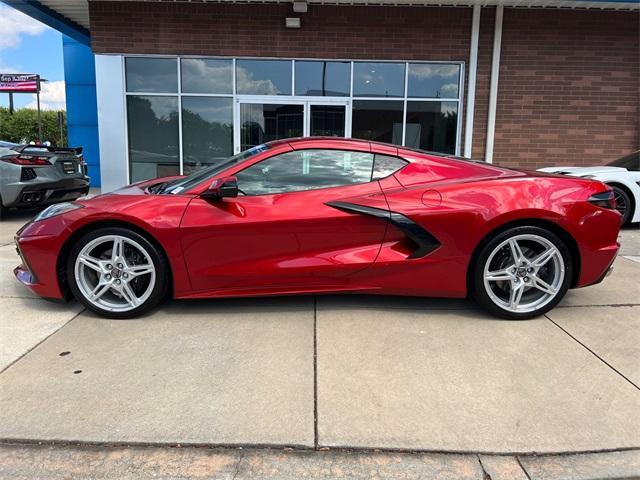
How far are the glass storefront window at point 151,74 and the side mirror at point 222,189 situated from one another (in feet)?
25.6

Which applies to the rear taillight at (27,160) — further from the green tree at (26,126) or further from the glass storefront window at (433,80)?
the green tree at (26,126)

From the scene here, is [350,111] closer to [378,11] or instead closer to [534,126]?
[378,11]

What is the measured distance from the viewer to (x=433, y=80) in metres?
10.5

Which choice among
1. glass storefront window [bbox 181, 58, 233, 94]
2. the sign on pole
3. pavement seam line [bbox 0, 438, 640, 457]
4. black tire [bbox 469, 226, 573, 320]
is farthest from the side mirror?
the sign on pole

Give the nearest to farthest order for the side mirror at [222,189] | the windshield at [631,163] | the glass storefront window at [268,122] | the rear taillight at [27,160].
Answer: the side mirror at [222,189] → the rear taillight at [27,160] → the windshield at [631,163] → the glass storefront window at [268,122]

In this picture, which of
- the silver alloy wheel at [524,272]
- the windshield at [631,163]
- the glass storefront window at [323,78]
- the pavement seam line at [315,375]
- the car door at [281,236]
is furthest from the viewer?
the glass storefront window at [323,78]

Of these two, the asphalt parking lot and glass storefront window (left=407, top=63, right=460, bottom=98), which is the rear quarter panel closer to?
the asphalt parking lot

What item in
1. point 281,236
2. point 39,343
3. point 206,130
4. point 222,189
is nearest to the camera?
point 39,343

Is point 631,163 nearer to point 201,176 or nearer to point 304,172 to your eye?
point 304,172

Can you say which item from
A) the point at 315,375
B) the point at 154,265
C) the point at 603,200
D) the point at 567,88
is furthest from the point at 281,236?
the point at 567,88

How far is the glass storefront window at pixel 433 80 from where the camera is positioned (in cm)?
1043

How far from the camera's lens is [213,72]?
412 inches

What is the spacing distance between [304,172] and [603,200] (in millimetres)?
2303

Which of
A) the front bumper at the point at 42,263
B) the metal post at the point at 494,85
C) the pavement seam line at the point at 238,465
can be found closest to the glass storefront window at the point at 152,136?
the metal post at the point at 494,85
